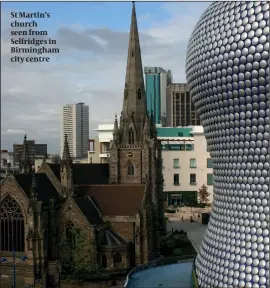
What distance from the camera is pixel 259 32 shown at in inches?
1164

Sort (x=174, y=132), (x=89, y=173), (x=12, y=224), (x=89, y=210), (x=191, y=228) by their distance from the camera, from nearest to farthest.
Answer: (x=12, y=224) < (x=89, y=210) < (x=89, y=173) < (x=191, y=228) < (x=174, y=132)

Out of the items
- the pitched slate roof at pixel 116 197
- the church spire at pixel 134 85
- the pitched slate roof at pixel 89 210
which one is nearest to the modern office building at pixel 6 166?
the church spire at pixel 134 85

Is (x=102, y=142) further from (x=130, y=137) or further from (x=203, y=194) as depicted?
(x=130, y=137)

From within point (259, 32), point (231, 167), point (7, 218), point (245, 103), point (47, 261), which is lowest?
point (47, 261)

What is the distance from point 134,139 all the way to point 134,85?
6.29m

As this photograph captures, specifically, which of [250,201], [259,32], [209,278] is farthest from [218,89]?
[209,278]

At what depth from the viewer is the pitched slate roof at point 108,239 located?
48250 millimetres

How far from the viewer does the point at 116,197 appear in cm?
5231

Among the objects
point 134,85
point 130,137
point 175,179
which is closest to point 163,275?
point 130,137

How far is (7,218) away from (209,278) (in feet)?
70.5

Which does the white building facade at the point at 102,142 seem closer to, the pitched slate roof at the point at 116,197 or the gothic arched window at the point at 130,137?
the gothic arched window at the point at 130,137

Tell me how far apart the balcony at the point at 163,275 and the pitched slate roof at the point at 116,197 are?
7.56 meters

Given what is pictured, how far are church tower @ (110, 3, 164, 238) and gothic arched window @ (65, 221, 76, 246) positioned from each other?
1091 cm

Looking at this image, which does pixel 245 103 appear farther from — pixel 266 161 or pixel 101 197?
pixel 101 197
